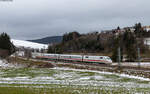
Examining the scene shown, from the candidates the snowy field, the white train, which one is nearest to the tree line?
the white train

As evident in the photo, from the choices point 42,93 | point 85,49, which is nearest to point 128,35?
point 85,49

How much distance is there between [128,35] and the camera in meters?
104

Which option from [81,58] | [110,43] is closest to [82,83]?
[81,58]

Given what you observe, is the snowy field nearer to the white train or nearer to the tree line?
the white train

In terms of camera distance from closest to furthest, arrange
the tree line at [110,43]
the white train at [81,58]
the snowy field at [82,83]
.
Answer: the snowy field at [82,83]
the white train at [81,58]
the tree line at [110,43]

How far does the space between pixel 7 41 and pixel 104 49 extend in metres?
55.7

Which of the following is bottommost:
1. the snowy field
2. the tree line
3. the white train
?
the snowy field

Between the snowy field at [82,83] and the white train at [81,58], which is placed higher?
the white train at [81,58]

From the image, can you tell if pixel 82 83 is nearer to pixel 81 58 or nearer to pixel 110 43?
pixel 81 58

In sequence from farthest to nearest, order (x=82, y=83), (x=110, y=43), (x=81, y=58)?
(x=110, y=43) < (x=81, y=58) < (x=82, y=83)

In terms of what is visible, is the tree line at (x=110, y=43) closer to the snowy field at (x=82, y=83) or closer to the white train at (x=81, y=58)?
the white train at (x=81, y=58)

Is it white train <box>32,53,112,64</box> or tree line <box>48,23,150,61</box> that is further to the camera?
tree line <box>48,23,150,61</box>

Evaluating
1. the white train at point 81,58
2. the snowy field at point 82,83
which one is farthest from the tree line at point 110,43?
the snowy field at point 82,83

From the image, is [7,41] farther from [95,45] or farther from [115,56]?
[115,56]
